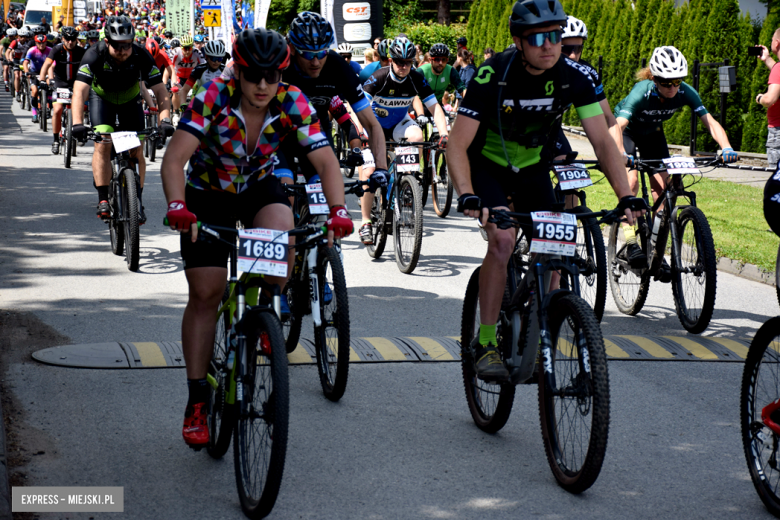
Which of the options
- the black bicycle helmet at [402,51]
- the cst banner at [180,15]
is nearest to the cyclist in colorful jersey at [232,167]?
the black bicycle helmet at [402,51]

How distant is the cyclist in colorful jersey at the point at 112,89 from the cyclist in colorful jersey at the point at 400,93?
2328mm

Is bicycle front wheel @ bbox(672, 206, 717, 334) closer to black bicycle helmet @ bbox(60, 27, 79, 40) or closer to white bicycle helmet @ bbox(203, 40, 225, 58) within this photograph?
white bicycle helmet @ bbox(203, 40, 225, 58)

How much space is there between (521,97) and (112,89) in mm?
5619

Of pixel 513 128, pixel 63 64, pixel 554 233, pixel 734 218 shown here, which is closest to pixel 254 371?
pixel 554 233

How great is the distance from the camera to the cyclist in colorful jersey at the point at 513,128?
4.55 metres

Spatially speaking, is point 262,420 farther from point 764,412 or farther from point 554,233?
point 764,412

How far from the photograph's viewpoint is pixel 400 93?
34.2 feet

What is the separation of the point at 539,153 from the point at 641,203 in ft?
2.97

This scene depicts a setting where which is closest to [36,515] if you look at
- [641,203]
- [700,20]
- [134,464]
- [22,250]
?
[134,464]

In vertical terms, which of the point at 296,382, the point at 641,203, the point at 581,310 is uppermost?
the point at 641,203

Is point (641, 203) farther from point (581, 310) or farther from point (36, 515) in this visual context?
point (36, 515)

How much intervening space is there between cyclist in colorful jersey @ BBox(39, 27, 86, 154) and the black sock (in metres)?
11.3

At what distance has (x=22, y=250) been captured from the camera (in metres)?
9.48

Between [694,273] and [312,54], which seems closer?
[312,54]
